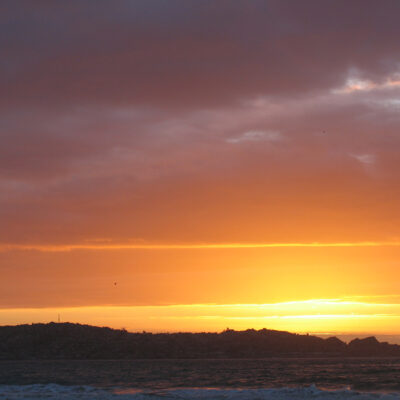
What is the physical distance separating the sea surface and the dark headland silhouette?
14.9 m

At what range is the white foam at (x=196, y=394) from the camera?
→ 3181cm

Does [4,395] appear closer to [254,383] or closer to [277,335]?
[254,383]

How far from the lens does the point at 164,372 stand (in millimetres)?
45719

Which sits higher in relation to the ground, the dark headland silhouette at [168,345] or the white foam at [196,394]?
the dark headland silhouette at [168,345]

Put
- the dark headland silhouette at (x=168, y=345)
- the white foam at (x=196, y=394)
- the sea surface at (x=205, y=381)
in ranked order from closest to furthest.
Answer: the white foam at (x=196, y=394) → the sea surface at (x=205, y=381) → the dark headland silhouette at (x=168, y=345)

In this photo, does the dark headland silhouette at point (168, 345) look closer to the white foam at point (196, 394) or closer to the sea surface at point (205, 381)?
the sea surface at point (205, 381)

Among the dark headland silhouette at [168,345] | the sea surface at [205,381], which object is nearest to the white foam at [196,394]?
the sea surface at [205,381]

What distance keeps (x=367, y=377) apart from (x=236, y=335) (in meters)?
35.7

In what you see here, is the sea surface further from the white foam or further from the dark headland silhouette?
the dark headland silhouette

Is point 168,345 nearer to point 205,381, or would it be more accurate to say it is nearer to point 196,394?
point 205,381

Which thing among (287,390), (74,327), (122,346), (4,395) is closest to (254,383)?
(287,390)

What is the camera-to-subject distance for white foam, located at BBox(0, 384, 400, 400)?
3181cm

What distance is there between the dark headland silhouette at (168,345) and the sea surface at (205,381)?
1490 centimetres

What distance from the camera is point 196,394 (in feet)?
110
